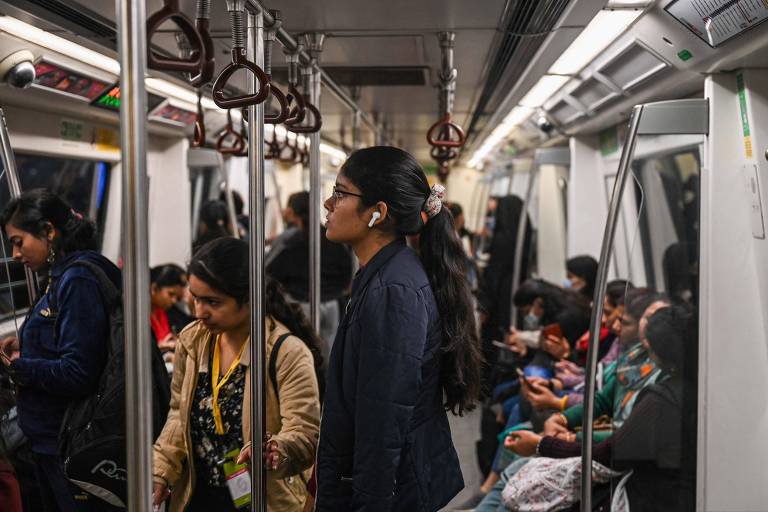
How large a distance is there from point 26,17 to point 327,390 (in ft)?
5.28

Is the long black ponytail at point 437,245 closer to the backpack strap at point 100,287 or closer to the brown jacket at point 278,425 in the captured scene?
the brown jacket at point 278,425

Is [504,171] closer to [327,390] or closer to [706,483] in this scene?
[706,483]

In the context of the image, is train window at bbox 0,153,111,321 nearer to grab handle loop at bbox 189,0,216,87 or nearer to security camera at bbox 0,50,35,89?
security camera at bbox 0,50,35,89

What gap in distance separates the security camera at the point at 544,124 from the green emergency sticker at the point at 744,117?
323 cm

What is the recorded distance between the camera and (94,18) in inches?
108

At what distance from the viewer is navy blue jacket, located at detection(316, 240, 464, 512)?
76.7 inches

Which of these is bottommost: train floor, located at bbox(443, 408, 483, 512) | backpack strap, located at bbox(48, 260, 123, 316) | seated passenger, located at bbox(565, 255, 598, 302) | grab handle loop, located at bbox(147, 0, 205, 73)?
train floor, located at bbox(443, 408, 483, 512)

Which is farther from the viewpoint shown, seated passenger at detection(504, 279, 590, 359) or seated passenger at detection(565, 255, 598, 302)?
seated passenger at detection(565, 255, 598, 302)

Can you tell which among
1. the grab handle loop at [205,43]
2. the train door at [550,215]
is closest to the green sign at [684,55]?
the grab handle loop at [205,43]

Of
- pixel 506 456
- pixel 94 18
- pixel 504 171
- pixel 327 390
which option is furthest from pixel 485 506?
pixel 504 171

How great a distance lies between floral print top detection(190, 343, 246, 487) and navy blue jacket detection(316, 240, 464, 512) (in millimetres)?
398

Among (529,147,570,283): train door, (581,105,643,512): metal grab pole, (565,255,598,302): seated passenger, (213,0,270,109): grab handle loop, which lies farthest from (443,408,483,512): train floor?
(213,0,270,109): grab handle loop

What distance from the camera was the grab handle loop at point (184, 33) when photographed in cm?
137

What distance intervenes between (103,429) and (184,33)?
1.36 m
